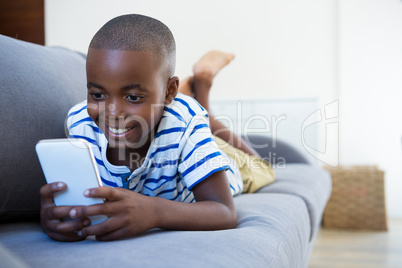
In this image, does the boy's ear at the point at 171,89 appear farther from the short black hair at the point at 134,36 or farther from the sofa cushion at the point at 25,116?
the sofa cushion at the point at 25,116

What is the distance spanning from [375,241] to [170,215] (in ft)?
5.64

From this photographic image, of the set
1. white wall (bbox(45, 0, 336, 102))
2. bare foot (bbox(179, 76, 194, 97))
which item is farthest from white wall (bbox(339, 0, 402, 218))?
bare foot (bbox(179, 76, 194, 97))

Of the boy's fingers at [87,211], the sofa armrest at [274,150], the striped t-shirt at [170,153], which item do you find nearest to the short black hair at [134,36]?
the striped t-shirt at [170,153]

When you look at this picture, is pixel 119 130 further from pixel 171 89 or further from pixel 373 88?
pixel 373 88

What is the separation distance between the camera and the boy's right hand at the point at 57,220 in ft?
1.83

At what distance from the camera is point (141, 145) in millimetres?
721

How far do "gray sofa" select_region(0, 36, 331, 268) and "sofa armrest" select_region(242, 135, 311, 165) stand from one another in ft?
2.53

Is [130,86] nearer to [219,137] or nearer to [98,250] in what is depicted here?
[98,250]

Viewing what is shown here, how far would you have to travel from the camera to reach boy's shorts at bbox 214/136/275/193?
122 cm

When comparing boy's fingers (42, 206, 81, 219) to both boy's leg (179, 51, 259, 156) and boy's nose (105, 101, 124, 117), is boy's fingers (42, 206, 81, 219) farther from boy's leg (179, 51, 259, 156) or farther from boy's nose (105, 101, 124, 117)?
boy's leg (179, 51, 259, 156)

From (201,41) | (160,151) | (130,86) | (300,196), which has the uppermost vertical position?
(201,41)

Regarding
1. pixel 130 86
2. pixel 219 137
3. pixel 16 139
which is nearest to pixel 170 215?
pixel 130 86

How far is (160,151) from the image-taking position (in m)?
0.73

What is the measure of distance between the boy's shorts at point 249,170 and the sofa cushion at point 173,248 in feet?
1.45
